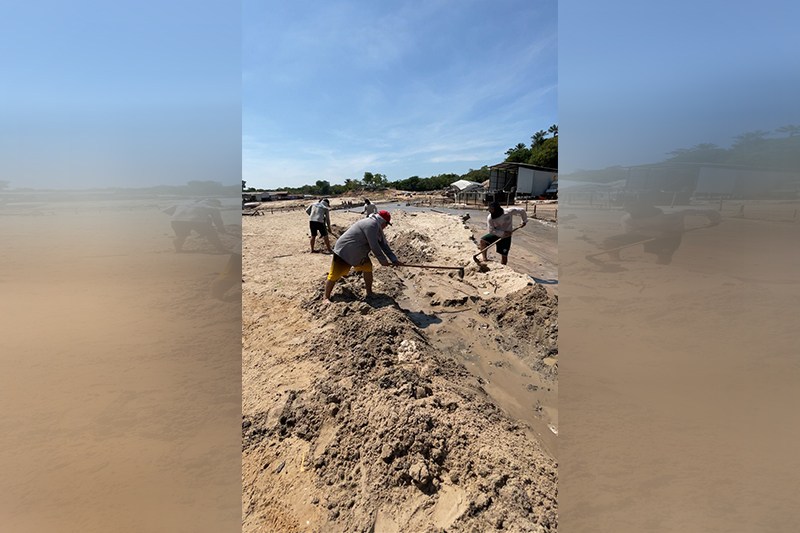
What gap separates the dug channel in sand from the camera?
1.71 meters

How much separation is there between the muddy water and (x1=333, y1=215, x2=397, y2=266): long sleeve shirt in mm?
1203

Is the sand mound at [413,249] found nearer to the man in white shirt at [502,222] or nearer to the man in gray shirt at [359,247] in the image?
the man in white shirt at [502,222]

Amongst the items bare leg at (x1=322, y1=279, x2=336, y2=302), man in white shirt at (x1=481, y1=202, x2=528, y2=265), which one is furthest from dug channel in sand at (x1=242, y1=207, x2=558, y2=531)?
man in white shirt at (x1=481, y1=202, x2=528, y2=265)

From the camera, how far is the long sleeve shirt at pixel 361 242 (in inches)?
180

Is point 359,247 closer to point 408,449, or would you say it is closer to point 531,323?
point 531,323

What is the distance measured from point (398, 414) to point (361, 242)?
9.67ft
